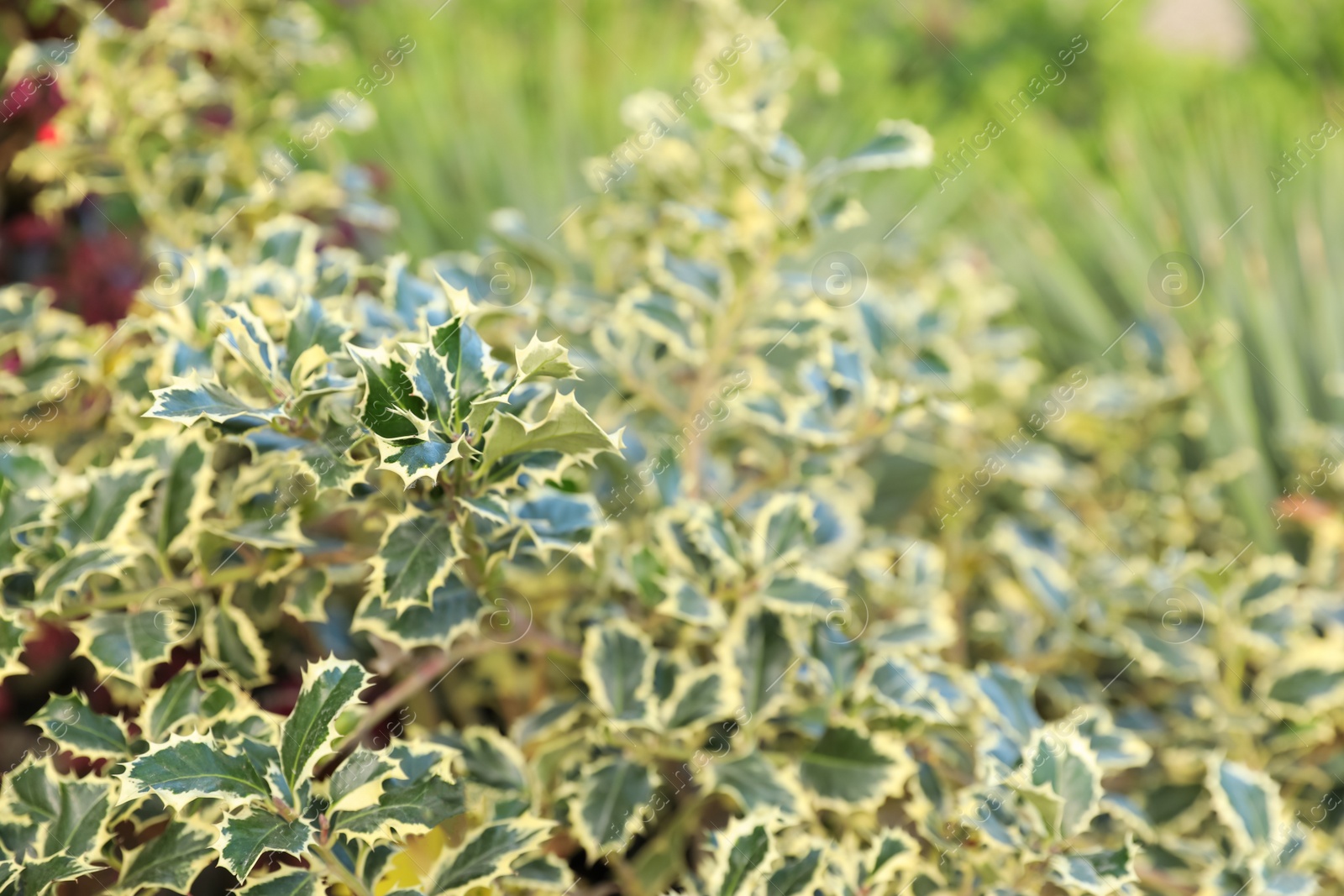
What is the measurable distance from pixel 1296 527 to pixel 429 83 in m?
1.59

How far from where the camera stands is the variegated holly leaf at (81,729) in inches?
26.5

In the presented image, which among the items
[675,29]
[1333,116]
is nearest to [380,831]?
[675,29]

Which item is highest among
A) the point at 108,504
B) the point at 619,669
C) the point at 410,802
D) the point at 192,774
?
the point at 108,504

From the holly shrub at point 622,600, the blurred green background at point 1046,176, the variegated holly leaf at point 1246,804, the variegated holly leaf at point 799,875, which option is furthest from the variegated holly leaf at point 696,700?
the blurred green background at point 1046,176

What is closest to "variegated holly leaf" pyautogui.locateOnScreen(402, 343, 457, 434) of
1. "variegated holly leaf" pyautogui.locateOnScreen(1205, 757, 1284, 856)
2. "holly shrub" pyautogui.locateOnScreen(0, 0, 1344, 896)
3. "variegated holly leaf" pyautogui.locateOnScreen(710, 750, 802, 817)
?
"holly shrub" pyautogui.locateOnScreen(0, 0, 1344, 896)

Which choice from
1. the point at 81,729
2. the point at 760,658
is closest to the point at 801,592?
the point at 760,658

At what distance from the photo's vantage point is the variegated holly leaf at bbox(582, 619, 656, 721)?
2.58 ft

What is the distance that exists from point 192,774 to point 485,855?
198 mm

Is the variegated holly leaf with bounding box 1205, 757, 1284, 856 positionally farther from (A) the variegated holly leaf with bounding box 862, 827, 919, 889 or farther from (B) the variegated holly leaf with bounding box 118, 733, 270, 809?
(B) the variegated holly leaf with bounding box 118, 733, 270, 809

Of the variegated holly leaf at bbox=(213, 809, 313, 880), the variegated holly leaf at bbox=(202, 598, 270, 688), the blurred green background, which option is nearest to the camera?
the variegated holly leaf at bbox=(213, 809, 313, 880)

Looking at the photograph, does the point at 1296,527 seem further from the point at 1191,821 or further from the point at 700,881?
the point at 700,881

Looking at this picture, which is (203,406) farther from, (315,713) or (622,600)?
(622,600)

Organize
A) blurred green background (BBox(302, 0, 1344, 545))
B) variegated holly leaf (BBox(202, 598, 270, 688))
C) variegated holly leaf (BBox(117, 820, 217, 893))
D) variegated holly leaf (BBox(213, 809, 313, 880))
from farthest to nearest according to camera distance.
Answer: blurred green background (BBox(302, 0, 1344, 545)) → variegated holly leaf (BBox(202, 598, 270, 688)) → variegated holly leaf (BBox(117, 820, 217, 893)) → variegated holly leaf (BBox(213, 809, 313, 880))

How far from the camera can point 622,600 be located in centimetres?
95
